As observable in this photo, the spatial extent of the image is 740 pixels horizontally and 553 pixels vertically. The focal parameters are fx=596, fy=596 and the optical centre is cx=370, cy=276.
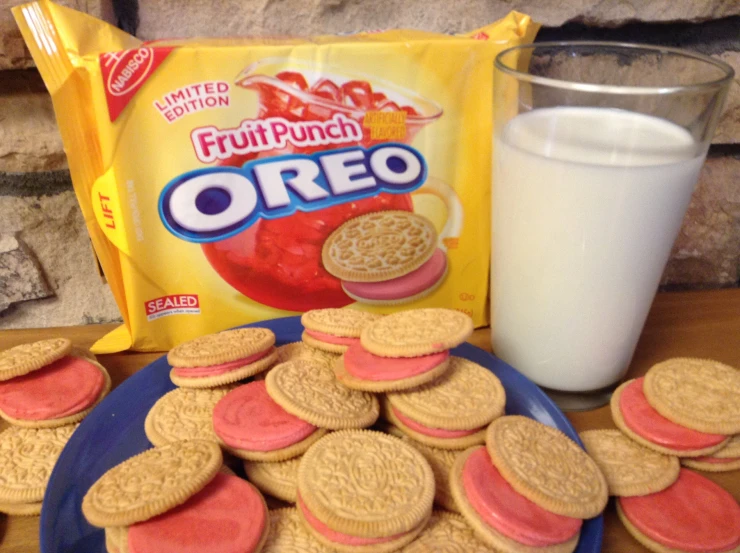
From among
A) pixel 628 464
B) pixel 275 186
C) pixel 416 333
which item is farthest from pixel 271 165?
pixel 628 464

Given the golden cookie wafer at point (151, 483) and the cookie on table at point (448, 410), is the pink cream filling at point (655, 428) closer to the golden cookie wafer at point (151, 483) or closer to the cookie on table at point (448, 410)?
the cookie on table at point (448, 410)

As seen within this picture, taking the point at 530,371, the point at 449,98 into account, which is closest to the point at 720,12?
the point at 449,98

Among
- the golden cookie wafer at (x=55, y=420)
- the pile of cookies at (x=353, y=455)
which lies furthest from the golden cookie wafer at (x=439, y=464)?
the golden cookie wafer at (x=55, y=420)

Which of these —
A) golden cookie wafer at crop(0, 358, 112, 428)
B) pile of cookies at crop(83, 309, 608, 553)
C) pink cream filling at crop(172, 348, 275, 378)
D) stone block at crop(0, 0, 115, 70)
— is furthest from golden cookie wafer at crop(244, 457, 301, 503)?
stone block at crop(0, 0, 115, 70)

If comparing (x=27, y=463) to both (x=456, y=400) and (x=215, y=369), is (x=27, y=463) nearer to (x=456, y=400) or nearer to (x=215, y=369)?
(x=215, y=369)

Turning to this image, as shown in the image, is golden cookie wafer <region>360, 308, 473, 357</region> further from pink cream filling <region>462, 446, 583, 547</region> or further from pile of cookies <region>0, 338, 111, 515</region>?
pile of cookies <region>0, 338, 111, 515</region>
